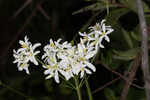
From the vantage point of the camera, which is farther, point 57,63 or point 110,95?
point 110,95

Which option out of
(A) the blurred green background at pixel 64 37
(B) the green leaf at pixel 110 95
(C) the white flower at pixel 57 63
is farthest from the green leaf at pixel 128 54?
(C) the white flower at pixel 57 63

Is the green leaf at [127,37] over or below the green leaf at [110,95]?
over

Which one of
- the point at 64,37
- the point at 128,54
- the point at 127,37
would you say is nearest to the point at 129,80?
the point at 128,54

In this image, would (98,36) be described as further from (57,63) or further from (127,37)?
(127,37)

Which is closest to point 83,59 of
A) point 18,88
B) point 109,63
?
point 109,63

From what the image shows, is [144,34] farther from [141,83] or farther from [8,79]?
[8,79]

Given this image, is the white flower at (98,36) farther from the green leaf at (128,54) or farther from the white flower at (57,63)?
the green leaf at (128,54)

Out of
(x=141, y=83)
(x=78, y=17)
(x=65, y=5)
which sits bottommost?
(x=141, y=83)

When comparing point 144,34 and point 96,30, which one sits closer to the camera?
point 144,34
